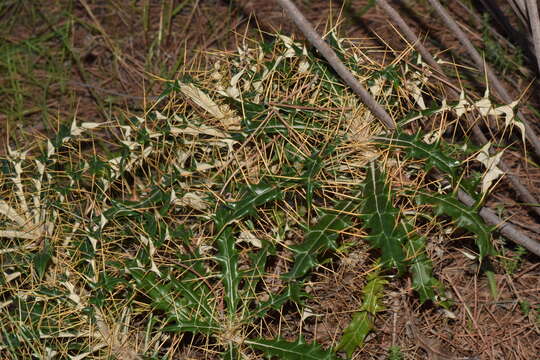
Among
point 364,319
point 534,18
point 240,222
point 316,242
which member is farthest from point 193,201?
point 534,18

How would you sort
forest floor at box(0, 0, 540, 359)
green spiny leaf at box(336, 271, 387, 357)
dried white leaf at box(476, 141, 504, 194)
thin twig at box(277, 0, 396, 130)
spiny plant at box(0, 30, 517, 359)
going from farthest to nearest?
forest floor at box(0, 0, 540, 359) < green spiny leaf at box(336, 271, 387, 357) < spiny plant at box(0, 30, 517, 359) < dried white leaf at box(476, 141, 504, 194) < thin twig at box(277, 0, 396, 130)

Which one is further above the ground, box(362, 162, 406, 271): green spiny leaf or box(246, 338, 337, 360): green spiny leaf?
box(362, 162, 406, 271): green spiny leaf

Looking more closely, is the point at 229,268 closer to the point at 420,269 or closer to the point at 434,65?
the point at 420,269

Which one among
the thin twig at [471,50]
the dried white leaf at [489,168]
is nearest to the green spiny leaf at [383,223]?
the dried white leaf at [489,168]

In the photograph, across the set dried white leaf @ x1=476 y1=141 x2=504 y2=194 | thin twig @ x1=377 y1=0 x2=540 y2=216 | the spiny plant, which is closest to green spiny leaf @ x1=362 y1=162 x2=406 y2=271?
the spiny plant

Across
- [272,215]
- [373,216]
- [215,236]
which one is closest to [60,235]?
[215,236]

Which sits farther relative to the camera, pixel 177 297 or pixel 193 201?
pixel 193 201

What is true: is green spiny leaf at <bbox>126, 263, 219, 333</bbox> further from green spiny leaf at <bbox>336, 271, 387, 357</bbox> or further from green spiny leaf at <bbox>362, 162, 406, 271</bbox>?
green spiny leaf at <bbox>362, 162, 406, 271</bbox>
